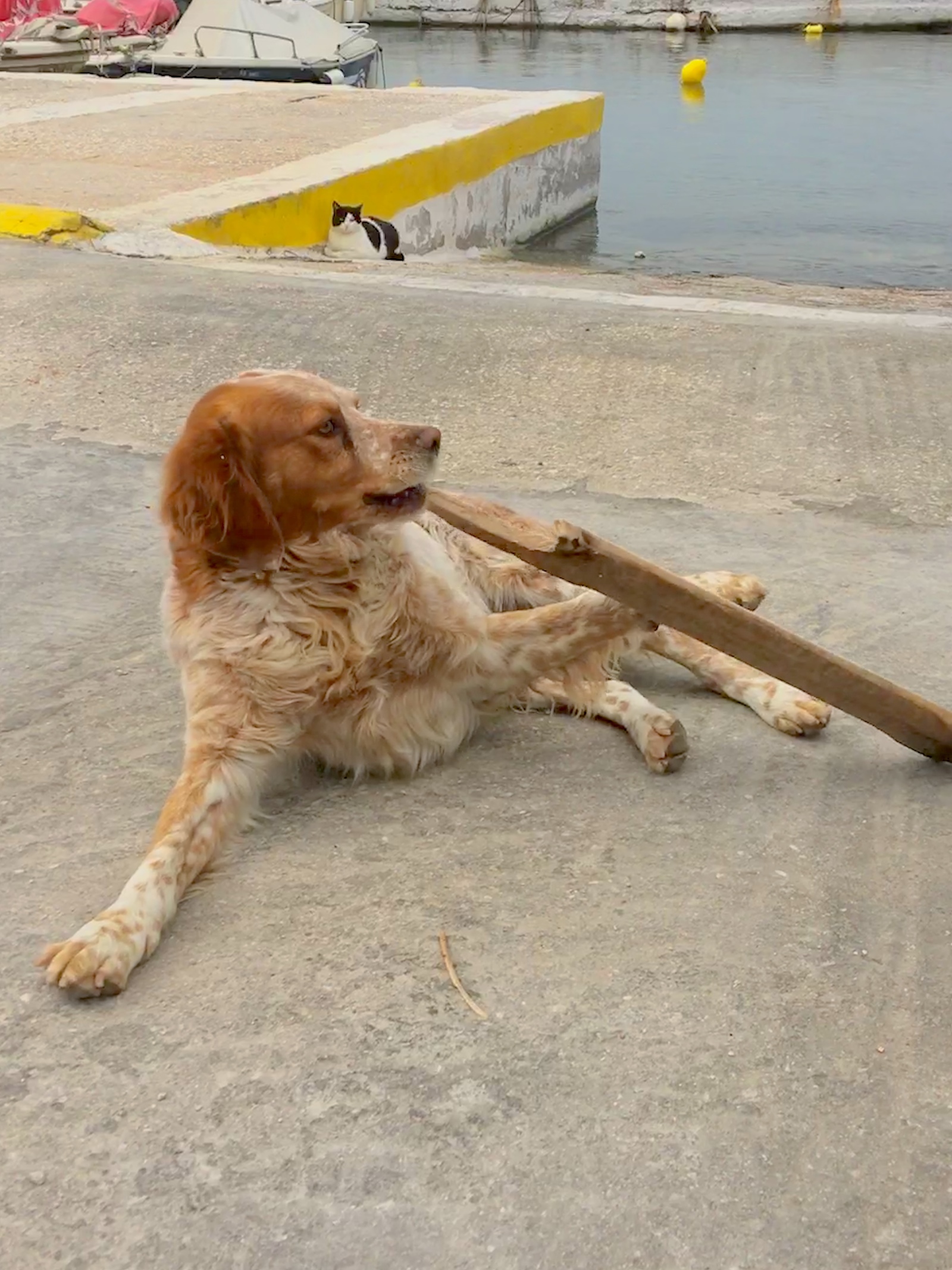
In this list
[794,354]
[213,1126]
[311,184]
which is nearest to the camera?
Answer: [213,1126]

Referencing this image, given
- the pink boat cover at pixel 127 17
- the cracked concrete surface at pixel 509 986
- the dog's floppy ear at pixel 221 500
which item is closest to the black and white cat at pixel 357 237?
Result: the cracked concrete surface at pixel 509 986

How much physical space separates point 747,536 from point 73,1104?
3.15m

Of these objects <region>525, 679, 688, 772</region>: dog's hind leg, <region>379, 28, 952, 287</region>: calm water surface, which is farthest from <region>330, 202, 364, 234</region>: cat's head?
<region>525, 679, 688, 772</region>: dog's hind leg

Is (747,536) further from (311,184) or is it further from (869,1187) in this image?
(311,184)

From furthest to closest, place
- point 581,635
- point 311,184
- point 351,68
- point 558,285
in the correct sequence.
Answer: point 351,68, point 311,184, point 558,285, point 581,635

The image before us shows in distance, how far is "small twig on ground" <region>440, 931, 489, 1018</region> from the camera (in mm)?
2467

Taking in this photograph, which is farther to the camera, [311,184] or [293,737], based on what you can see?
[311,184]

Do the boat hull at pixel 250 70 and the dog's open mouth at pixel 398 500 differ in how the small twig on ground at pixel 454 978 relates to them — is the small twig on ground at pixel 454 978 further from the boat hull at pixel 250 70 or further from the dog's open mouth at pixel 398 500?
the boat hull at pixel 250 70

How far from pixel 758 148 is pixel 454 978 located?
22689 mm

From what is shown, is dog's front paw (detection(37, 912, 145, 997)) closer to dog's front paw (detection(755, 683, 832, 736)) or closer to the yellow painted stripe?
dog's front paw (detection(755, 683, 832, 736))

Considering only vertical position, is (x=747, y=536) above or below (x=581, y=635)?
below

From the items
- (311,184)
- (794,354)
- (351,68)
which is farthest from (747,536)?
(351,68)

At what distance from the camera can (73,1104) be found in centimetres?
230

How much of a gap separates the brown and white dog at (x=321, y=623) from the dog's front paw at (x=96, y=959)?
25 centimetres
